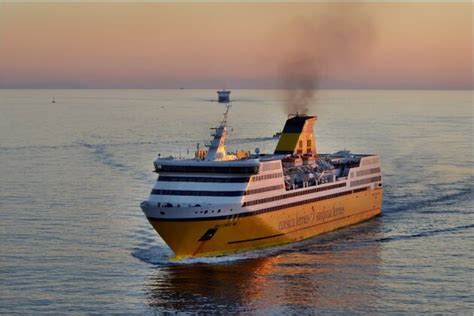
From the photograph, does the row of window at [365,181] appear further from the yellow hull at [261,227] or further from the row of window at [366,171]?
the yellow hull at [261,227]

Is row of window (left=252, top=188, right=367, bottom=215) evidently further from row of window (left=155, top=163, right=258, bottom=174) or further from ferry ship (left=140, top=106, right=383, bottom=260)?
row of window (left=155, top=163, right=258, bottom=174)

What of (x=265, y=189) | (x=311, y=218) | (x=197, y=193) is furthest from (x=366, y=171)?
(x=197, y=193)

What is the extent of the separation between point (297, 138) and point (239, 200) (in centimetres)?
1713

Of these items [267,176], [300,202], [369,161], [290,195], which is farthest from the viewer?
[369,161]

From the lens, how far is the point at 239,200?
54.4 metres

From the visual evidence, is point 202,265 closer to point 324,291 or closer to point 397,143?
point 324,291

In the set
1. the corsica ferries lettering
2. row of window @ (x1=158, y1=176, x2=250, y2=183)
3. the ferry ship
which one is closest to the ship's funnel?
the ferry ship

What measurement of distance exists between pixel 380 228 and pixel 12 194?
29.8 metres

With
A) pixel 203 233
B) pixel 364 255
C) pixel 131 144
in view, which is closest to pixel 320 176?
pixel 364 255

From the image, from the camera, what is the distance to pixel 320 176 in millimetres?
66000

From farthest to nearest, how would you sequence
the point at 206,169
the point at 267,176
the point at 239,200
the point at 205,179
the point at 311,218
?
the point at 311,218 < the point at 267,176 < the point at 206,169 < the point at 205,179 < the point at 239,200

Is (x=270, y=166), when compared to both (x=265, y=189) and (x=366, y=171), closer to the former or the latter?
(x=265, y=189)

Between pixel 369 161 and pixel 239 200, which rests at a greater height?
pixel 369 161

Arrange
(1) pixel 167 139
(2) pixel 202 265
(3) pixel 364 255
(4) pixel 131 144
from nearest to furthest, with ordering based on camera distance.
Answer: (2) pixel 202 265
(3) pixel 364 255
(4) pixel 131 144
(1) pixel 167 139
